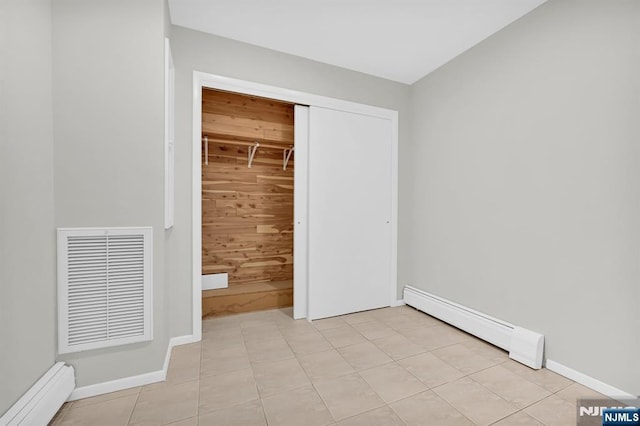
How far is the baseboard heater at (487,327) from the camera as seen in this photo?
6.10ft

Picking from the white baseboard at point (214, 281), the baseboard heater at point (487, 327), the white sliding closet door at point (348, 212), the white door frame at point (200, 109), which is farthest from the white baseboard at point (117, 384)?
the baseboard heater at point (487, 327)

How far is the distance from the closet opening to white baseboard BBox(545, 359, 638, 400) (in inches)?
90.5

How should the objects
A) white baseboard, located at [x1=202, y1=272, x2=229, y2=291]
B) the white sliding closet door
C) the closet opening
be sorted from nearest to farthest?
the white sliding closet door, the closet opening, white baseboard, located at [x1=202, y1=272, x2=229, y2=291]

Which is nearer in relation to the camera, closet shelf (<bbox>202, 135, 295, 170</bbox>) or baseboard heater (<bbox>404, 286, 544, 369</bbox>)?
baseboard heater (<bbox>404, 286, 544, 369</bbox>)

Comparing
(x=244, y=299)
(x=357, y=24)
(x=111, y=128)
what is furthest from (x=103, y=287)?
(x=357, y=24)

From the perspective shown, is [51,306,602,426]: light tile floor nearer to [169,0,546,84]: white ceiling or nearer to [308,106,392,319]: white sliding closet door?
[308,106,392,319]: white sliding closet door

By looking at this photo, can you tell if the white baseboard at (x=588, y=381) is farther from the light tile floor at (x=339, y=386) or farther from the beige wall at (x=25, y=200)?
the beige wall at (x=25, y=200)

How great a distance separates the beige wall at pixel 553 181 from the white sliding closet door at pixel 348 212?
0.61 metres

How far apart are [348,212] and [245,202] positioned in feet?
4.49

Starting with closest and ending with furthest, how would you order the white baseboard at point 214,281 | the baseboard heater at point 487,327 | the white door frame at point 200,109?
the baseboard heater at point 487,327 → the white door frame at point 200,109 → the white baseboard at point 214,281

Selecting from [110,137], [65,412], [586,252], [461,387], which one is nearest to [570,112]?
[586,252]

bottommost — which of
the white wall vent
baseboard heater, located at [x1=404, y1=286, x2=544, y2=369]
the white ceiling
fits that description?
baseboard heater, located at [x1=404, y1=286, x2=544, y2=369]

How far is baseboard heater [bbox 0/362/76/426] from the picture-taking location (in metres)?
1.14

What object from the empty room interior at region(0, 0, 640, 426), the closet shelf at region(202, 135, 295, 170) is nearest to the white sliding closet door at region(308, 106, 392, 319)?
the empty room interior at region(0, 0, 640, 426)
